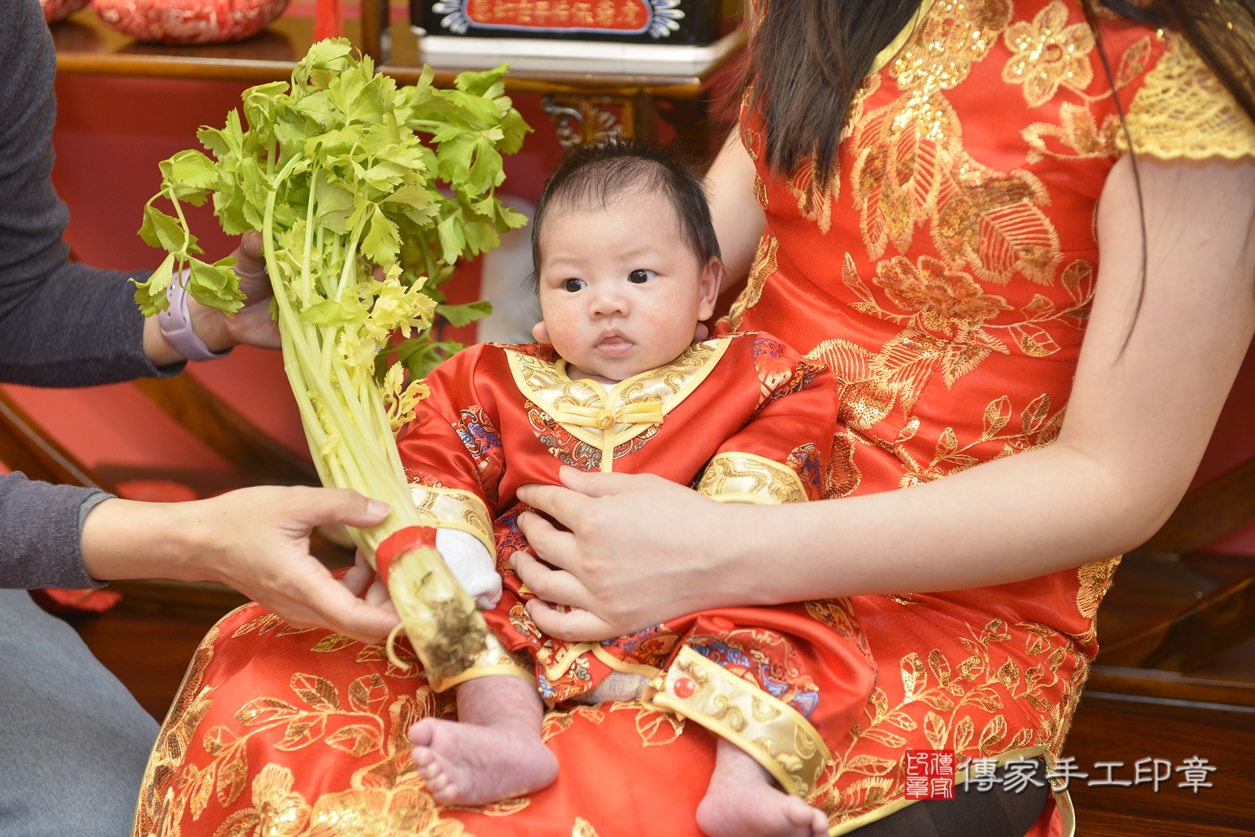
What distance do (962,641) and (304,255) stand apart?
754 mm

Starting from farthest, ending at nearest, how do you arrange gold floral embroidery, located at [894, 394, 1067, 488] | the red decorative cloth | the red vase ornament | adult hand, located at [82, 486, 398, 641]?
the red vase ornament
the red decorative cloth
gold floral embroidery, located at [894, 394, 1067, 488]
adult hand, located at [82, 486, 398, 641]

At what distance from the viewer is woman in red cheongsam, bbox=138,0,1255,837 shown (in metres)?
0.86

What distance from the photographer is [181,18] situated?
5.81ft

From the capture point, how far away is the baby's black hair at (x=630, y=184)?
113 cm

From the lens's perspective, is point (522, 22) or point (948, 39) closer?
point (948, 39)

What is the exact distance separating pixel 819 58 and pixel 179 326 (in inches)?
34.2

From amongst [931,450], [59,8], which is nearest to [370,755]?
[931,450]

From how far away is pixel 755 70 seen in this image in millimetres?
1179

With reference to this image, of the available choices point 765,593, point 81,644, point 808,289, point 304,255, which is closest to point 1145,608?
point 808,289

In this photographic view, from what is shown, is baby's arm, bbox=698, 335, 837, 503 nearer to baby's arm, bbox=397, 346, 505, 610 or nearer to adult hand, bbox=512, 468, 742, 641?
adult hand, bbox=512, 468, 742, 641

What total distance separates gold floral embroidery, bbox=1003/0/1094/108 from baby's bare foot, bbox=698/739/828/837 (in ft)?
2.04

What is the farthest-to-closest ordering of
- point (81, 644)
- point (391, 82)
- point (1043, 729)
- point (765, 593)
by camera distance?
point (81, 644) → point (391, 82) → point (1043, 729) → point (765, 593)

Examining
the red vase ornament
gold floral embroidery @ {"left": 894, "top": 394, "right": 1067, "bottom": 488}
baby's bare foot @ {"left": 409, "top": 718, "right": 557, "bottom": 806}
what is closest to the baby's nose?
gold floral embroidery @ {"left": 894, "top": 394, "right": 1067, "bottom": 488}

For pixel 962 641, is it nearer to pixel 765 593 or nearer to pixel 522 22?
pixel 765 593
